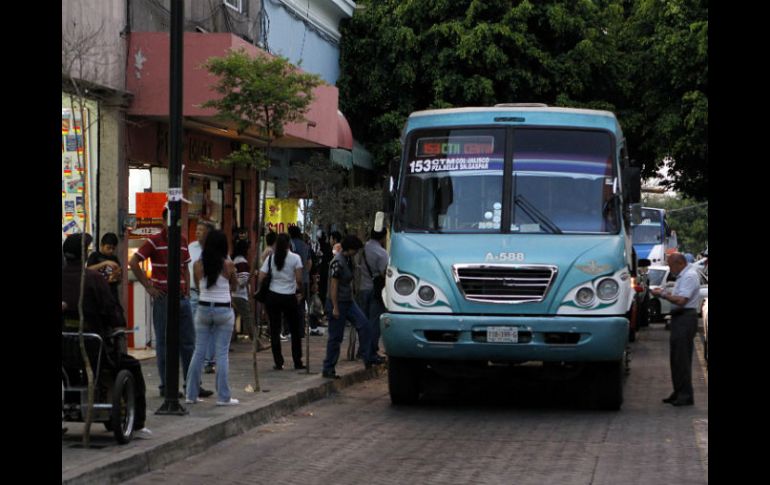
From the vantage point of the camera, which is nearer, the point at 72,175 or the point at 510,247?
the point at 510,247

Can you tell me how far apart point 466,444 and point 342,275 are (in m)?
5.33

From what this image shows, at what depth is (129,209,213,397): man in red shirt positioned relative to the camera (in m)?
13.5

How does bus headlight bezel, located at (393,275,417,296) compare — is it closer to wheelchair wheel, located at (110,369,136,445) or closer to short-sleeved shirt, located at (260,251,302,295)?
short-sleeved shirt, located at (260,251,302,295)

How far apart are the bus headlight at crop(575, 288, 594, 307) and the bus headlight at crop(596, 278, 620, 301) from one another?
0.28 ft

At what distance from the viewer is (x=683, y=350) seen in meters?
14.6

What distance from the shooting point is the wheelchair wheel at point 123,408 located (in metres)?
10.3

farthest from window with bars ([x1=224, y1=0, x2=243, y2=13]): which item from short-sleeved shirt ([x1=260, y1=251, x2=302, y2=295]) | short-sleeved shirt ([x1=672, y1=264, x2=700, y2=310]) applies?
short-sleeved shirt ([x1=672, y1=264, x2=700, y2=310])

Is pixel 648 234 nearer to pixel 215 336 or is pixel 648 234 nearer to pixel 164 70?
pixel 164 70

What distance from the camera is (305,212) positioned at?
84.9 ft

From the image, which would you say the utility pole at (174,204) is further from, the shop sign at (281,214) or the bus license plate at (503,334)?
the shop sign at (281,214)

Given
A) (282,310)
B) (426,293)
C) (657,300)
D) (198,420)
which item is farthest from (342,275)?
(657,300)

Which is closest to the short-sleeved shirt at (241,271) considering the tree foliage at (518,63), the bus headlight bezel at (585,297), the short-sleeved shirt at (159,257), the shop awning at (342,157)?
the short-sleeved shirt at (159,257)

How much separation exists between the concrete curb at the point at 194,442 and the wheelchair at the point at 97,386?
336 mm
